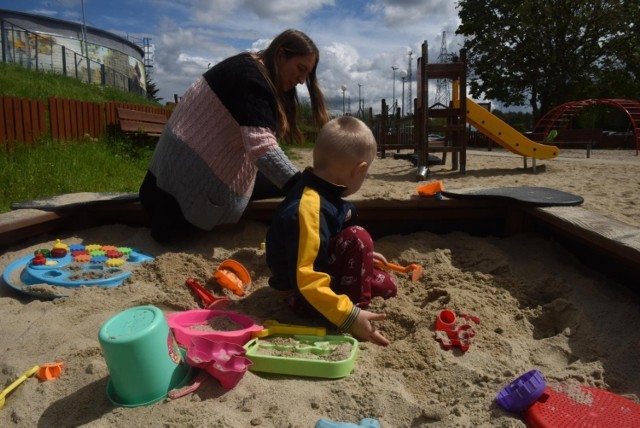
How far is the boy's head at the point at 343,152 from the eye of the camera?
1709mm

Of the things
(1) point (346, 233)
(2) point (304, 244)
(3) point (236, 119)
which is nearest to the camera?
(2) point (304, 244)

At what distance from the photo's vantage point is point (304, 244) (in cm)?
155

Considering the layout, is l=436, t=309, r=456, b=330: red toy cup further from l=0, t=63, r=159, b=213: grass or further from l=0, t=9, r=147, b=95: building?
l=0, t=9, r=147, b=95: building

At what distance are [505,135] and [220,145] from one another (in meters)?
5.83

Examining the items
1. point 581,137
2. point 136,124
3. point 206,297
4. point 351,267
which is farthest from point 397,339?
point 581,137

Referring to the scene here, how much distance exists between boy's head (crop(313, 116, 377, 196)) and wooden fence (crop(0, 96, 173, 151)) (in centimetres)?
442

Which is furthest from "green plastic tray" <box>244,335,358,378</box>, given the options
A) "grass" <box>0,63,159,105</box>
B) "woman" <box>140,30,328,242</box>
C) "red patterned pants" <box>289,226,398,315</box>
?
"grass" <box>0,63,159,105</box>

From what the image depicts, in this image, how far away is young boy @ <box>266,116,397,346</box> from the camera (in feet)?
5.09

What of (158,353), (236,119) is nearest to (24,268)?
(236,119)

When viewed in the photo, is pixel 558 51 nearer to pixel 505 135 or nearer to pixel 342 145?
pixel 505 135

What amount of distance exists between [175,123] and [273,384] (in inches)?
63.4

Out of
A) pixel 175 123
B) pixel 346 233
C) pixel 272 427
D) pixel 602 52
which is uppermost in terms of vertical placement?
pixel 602 52

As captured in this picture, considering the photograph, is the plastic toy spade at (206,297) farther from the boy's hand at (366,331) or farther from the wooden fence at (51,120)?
the wooden fence at (51,120)

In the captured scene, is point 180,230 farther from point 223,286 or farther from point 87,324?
point 87,324
